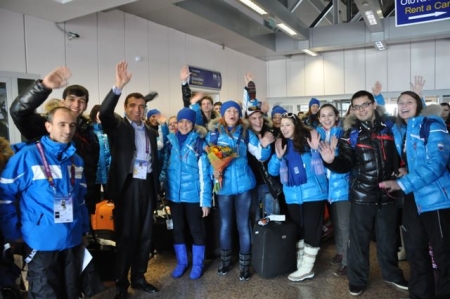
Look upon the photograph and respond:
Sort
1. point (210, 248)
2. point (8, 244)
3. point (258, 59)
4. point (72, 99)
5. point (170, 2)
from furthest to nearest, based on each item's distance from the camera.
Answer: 1. point (258, 59)
2. point (170, 2)
3. point (210, 248)
4. point (72, 99)
5. point (8, 244)

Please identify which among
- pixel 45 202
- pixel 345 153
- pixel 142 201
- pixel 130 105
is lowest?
pixel 142 201

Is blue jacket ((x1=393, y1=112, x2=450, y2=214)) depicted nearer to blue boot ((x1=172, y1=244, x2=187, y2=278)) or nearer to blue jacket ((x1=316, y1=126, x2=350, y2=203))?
blue jacket ((x1=316, y1=126, x2=350, y2=203))

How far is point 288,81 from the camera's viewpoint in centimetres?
1092

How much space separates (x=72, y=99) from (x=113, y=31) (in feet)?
11.7

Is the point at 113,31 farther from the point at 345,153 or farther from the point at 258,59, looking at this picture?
the point at 258,59

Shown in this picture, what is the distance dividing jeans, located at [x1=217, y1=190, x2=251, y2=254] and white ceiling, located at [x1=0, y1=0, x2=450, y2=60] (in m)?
2.88

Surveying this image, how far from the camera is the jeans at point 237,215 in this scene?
3348 mm

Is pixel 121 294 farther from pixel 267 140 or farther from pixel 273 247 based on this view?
pixel 267 140

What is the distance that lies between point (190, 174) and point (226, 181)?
35 cm

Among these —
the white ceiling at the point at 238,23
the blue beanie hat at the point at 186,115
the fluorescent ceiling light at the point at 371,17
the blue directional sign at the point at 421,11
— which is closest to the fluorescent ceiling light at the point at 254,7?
the white ceiling at the point at 238,23

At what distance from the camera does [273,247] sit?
130 inches

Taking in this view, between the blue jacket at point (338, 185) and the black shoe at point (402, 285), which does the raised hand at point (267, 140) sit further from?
the black shoe at point (402, 285)

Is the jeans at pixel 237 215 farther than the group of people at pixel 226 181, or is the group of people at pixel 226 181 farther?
the jeans at pixel 237 215

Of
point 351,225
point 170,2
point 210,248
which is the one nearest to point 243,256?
point 210,248
